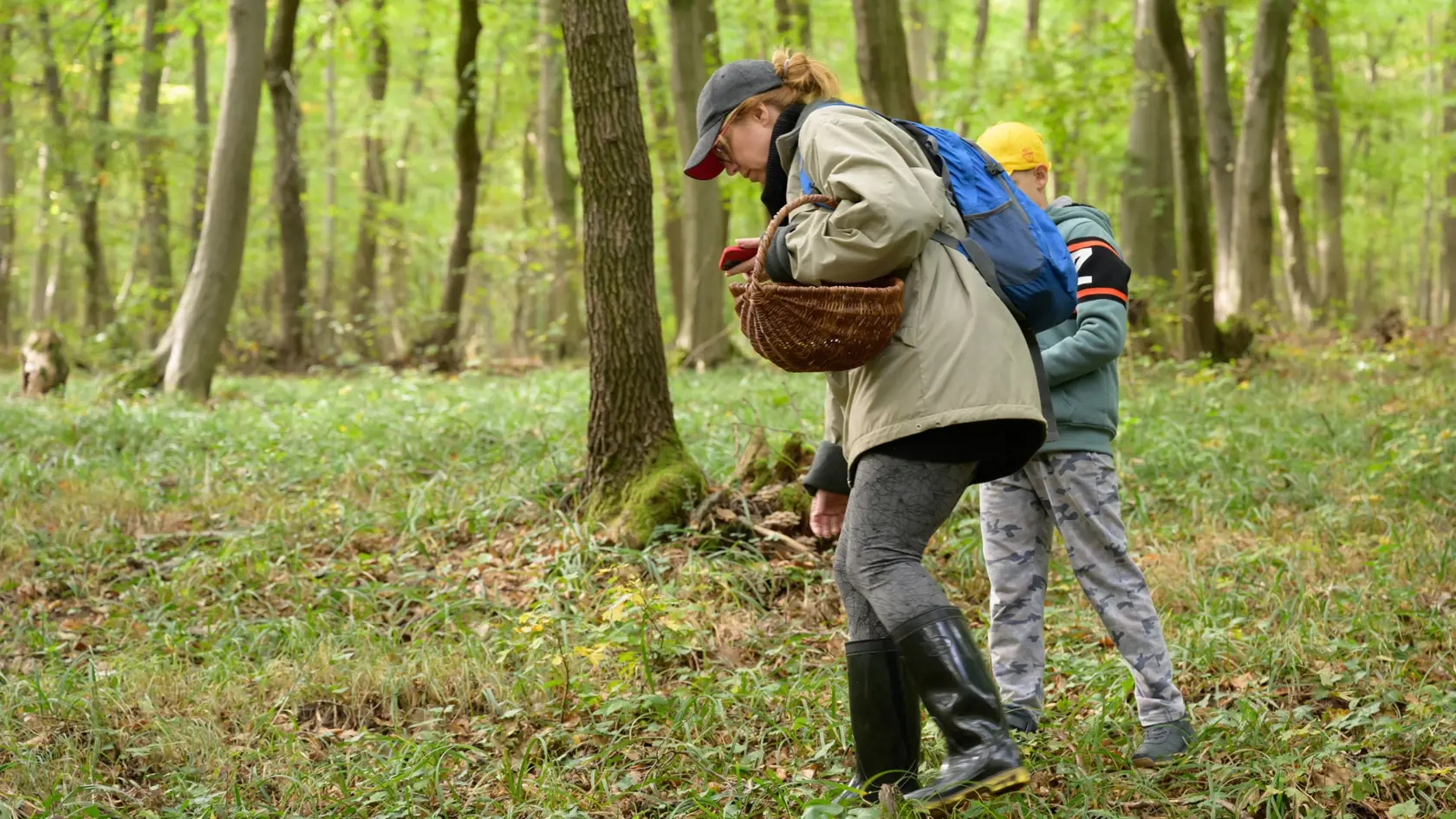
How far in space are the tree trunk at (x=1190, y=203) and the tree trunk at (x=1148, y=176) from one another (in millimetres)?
2243

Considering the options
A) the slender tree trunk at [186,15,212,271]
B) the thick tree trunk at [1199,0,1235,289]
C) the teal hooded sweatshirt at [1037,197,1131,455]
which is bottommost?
the teal hooded sweatshirt at [1037,197,1131,455]

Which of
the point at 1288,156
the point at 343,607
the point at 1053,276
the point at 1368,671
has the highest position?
the point at 1288,156

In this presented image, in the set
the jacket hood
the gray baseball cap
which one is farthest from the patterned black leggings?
the jacket hood

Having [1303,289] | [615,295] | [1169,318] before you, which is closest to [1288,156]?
[1303,289]

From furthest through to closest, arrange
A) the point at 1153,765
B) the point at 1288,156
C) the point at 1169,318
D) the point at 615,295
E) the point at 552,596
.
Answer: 1. the point at 1288,156
2. the point at 1169,318
3. the point at 615,295
4. the point at 552,596
5. the point at 1153,765

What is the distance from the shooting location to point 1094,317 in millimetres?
3271

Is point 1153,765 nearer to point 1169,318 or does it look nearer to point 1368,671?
point 1368,671

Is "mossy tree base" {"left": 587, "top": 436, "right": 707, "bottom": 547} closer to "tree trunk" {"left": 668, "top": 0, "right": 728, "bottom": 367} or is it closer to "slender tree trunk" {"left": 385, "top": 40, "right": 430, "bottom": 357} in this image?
"tree trunk" {"left": 668, "top": 0, "right": 728, "bottom": 367}

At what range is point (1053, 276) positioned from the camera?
2693 mm

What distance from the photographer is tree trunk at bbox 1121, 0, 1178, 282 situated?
45.2ft

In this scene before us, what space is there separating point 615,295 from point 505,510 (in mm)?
1272

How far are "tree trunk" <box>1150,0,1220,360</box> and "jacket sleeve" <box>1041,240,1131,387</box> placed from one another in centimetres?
823

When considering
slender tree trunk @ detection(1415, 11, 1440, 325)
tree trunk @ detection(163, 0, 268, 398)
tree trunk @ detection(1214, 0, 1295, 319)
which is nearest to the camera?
tree trunk @ detection(163, 0, 268, 398)

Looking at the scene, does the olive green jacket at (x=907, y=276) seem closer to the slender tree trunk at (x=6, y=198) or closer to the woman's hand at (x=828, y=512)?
the woman's hand at (x=828, y=512)
